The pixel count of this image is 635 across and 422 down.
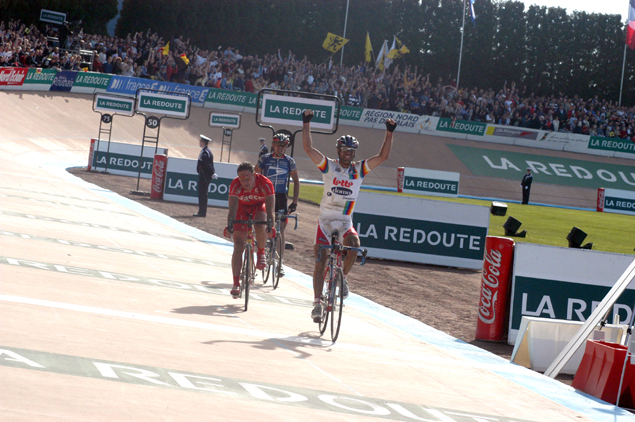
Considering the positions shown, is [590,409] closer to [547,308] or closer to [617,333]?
[617,333]

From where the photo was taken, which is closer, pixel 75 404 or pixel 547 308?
pixel 75 404

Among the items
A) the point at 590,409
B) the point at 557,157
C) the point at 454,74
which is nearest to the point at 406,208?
the point at 590,409

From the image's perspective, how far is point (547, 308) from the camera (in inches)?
373

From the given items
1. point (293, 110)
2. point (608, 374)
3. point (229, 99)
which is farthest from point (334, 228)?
point (229, 99)

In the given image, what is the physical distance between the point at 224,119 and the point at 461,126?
962 inches

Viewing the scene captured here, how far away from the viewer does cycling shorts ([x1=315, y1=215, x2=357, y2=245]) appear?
8055mm

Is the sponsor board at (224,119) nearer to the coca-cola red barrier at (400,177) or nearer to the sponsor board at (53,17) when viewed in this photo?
the coca-cola red barrier at (400,177)

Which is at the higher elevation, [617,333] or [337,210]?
[337,210]

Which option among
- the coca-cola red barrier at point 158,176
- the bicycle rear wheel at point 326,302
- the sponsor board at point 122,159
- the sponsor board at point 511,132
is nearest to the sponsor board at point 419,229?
the bicycle rear wheel at point 326,302

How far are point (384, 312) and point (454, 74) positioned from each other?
67208 mm

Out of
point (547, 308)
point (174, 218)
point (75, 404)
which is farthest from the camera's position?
point (174, 218)

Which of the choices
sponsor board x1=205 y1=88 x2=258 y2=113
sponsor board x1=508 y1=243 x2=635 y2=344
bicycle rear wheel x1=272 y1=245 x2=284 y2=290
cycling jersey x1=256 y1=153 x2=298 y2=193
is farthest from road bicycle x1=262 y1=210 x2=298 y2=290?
sponsor board x1=205 y1=88 x2=258 y2=113

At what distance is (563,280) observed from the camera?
949 centimetres

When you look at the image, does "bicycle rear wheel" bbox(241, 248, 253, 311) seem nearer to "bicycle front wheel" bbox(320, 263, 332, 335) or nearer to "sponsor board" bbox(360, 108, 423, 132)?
"bicycle front wheel" bbox(320, 263, 332, 335)
